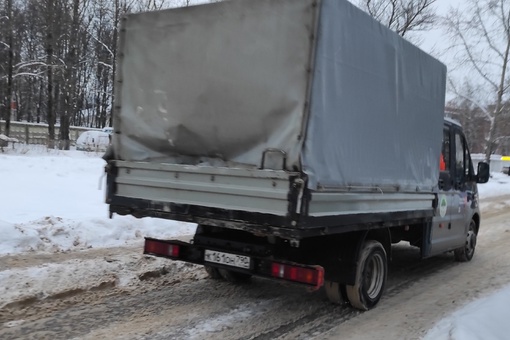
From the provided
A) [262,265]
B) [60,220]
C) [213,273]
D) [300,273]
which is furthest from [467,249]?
[60,220]

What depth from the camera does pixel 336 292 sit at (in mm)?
5664

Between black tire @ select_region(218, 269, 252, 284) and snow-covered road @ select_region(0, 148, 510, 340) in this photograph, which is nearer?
snow-covered road @ select_region(0, 148, 510, 340)

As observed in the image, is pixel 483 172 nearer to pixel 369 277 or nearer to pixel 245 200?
pixel 369 277

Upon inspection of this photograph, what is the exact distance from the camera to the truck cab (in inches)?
→ 286

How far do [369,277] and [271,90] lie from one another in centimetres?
273

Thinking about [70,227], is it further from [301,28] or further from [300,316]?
[301,28]

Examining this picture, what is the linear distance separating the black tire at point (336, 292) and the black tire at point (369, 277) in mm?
68

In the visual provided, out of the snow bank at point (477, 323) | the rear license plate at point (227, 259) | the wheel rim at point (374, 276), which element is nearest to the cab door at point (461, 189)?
the snow bank at point (477, 323)

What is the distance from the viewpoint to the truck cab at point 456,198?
23.9 ft

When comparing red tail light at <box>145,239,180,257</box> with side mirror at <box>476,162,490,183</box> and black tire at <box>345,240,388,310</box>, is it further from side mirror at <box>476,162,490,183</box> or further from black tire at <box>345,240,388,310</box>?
side mirror at <box>476,162,490,183</box>

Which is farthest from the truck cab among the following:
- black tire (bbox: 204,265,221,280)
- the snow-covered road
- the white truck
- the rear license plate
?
the rear license plate

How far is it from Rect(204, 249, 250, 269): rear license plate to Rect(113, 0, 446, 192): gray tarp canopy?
1066 millimetres

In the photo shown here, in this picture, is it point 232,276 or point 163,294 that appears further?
Answer: point 232,276

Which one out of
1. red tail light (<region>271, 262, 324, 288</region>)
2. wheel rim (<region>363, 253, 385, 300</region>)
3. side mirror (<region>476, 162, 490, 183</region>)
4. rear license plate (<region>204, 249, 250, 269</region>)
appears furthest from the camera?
side mirror (<region>476, 162, 490, 183</region>)
